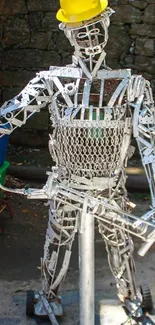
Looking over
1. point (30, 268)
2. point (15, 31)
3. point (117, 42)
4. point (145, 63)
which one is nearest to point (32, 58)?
point (15, 31)

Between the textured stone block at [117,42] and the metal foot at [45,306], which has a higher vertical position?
the textured stone block at [117,42]

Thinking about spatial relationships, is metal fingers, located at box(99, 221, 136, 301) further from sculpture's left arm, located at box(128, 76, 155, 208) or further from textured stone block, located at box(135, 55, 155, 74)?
textured stone block, located at box(135, 55, 155, 74)

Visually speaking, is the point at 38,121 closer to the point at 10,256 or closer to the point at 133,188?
the point at 133,188

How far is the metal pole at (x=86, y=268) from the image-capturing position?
3.09 meters

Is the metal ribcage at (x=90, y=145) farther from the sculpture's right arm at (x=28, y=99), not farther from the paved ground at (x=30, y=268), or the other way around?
the paved ground at (x=30, y=268)

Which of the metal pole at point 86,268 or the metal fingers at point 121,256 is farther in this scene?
the metal fingers at point 121,256

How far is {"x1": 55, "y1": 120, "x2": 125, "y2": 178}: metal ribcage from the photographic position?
3.01m

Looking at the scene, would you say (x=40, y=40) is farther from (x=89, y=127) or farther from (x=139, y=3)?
(x=89, y=127)

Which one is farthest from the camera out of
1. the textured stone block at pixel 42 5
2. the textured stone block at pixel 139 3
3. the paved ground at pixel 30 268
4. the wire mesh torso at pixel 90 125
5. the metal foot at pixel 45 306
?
the textured stone block at pixel 42 5

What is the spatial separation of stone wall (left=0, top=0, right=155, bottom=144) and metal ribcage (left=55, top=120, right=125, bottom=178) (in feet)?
11.6

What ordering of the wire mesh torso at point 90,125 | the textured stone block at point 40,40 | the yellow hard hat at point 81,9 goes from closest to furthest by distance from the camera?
the yellow hard hat at point 81,9, the wire mesh torso at point 90,125, the textured stone block at point 40,40

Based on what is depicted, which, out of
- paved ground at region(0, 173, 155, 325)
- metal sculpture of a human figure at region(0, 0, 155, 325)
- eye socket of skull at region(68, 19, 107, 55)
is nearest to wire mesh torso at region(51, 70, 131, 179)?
metal sculpture of a human figure at region(0, 0, 155, 325)

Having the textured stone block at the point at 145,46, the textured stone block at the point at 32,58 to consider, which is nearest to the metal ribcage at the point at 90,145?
the textured stone block at the point at 145,46

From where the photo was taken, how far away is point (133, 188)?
5.91 m
